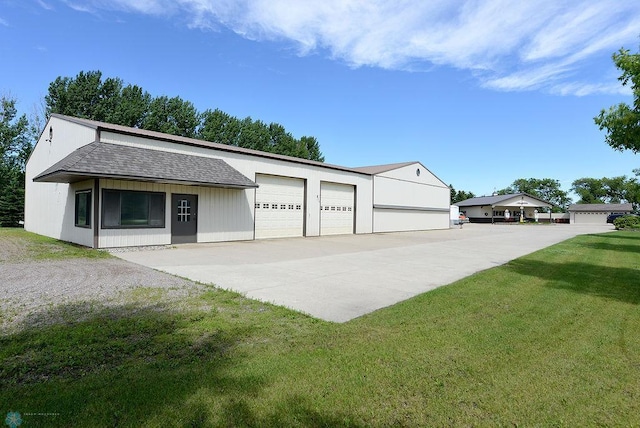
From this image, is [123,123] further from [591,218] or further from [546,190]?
[546,190]

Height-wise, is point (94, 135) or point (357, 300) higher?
point (94, 135)

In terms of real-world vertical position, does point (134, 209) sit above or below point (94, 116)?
below

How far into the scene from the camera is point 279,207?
20562 millimetres

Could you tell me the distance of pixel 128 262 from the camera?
34.8 ft

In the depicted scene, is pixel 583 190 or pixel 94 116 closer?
pixel 94 116

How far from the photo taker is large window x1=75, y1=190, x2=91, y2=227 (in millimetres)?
14021

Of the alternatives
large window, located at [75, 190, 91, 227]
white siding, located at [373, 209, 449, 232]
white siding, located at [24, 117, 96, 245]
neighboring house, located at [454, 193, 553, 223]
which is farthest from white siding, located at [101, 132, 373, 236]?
neighboring house, located at [454, 193, 553, 223]

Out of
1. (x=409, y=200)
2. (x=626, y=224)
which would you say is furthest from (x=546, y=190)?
(x=409, y=200)

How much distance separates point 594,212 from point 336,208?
62503mm

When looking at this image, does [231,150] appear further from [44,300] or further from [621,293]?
[621,293]

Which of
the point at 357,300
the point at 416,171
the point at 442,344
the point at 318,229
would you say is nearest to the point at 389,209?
the point at 416,171

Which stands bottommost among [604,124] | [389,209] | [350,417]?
[350,417]

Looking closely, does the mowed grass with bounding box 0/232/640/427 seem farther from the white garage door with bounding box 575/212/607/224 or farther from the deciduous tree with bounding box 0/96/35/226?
the white garage door with bounding box 575/212/607/224

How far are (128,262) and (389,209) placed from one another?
21650 mm
